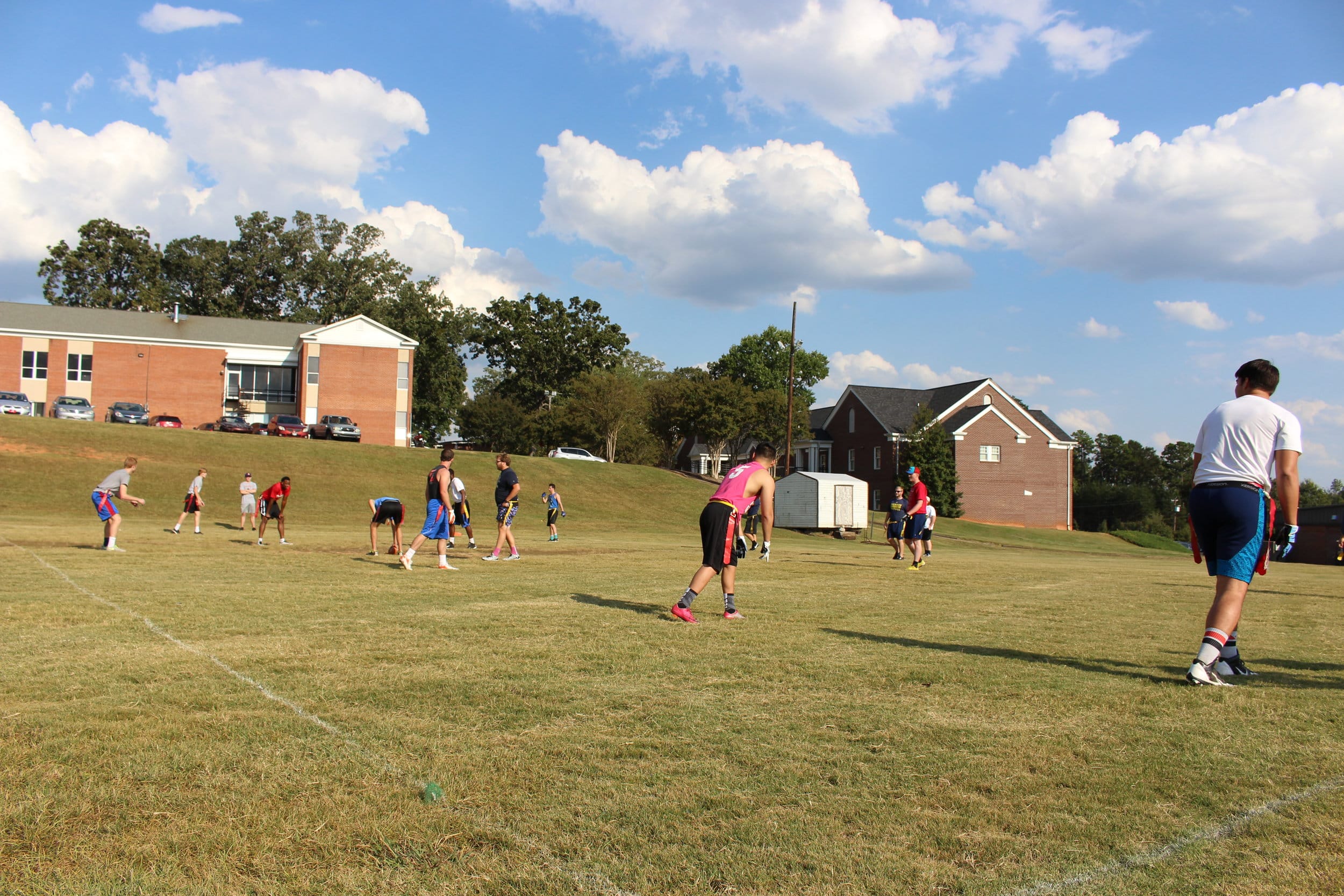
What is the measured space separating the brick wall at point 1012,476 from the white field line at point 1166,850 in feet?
188

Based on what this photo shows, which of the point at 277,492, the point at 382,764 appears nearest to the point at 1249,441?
the point at 382,764

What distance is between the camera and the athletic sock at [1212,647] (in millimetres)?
6180

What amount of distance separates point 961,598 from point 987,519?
51062mm

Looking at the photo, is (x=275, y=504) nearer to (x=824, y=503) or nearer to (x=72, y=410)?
(x=824, y=503)

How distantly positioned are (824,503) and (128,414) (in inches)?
1602

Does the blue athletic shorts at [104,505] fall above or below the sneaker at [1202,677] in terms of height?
above

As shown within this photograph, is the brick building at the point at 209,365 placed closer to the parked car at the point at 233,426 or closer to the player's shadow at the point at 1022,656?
the parked car at the point at 233,426

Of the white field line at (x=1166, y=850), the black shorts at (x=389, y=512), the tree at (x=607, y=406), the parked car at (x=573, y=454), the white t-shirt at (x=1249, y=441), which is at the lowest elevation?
the white field line at (x=1166, y=850)

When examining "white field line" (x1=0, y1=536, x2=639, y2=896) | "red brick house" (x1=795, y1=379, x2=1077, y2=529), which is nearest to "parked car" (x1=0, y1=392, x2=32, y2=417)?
"red brick house" (x1=795, y1=379, x2=1077, y2=529)

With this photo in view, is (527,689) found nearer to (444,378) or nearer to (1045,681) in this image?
(1045,681)

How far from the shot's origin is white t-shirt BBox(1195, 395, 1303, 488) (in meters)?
6.18

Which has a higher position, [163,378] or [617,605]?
[163,378]

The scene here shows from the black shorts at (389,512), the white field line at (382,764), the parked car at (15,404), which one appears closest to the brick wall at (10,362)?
the parked car at (15,404)

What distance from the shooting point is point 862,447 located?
64.9 meters
